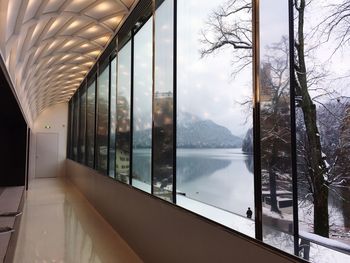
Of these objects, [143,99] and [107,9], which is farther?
[107,9]

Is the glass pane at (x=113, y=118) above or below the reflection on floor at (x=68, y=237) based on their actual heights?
above

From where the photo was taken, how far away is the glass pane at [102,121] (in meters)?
7.32

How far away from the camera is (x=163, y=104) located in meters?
4.02

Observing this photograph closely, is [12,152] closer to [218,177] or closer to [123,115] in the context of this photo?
[123,115]

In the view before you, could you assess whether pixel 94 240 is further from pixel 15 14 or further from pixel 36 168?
pixel 36 168

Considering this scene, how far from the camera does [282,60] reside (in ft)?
6.49

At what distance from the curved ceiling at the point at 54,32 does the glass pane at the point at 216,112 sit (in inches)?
80.5

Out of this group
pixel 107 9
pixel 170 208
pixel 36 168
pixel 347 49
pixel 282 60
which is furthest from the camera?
pixel 36 168

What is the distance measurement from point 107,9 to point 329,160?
5.16 meters

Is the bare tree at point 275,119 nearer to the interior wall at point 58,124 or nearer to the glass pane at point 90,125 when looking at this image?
the glass pane at point 90,125

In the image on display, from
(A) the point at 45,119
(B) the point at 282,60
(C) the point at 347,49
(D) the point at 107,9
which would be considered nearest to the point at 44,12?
(D) the point at 107,9

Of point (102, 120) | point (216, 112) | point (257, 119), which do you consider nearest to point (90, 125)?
point (102, 120)

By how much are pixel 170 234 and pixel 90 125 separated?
7206mm

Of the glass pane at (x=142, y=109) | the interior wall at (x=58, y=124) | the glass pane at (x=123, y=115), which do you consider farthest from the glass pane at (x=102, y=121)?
the interior wall at (x=58, y=124)
